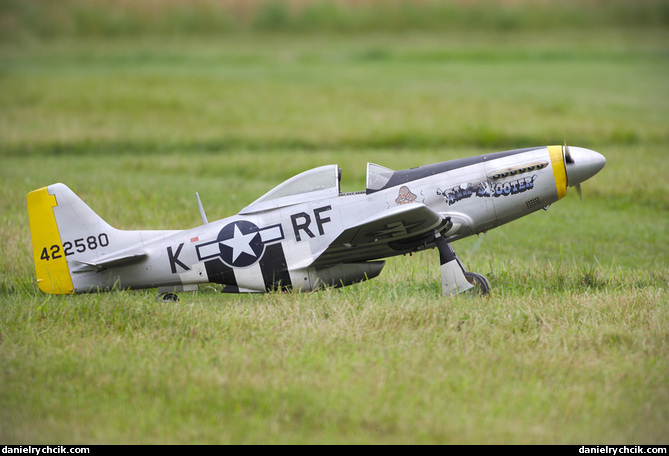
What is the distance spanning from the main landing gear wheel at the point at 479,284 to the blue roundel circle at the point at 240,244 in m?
2.59

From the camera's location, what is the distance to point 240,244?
8.15m

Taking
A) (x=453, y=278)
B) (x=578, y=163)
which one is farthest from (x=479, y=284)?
(x=578, y=163)

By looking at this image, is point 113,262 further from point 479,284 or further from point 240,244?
point 479,284

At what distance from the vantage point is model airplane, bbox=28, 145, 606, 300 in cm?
810

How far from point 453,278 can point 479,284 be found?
0.36 metres

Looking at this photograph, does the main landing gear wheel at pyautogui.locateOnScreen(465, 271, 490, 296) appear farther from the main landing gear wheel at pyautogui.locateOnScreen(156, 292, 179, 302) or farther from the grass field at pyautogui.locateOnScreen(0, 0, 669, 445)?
the main landing gear wheel at pyautogui.locateOnScreen(156, 292, 179, 302)

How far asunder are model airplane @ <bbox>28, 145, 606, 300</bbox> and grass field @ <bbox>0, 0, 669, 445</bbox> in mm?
322

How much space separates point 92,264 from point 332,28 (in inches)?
1727

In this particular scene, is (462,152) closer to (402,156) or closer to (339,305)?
(402,156)

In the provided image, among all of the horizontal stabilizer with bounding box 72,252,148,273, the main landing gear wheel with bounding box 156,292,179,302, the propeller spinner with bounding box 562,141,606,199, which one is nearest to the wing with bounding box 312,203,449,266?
the propeller spinner with bounding box 562,141,606,199

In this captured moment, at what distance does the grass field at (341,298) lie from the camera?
5512 mm

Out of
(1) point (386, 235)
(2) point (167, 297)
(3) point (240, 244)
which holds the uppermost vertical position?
(3) point (240, 244)

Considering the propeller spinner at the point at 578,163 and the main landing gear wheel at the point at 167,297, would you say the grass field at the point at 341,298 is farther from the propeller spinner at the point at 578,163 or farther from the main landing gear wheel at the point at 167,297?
the propeller spinner at the point at 578,163

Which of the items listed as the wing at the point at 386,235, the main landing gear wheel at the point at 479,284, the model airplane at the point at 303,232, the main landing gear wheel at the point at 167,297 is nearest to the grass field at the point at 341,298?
the main landing gear wheel at the point at 167,297
